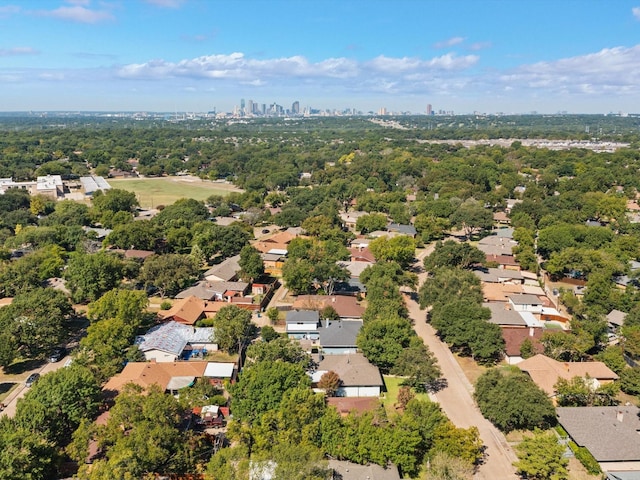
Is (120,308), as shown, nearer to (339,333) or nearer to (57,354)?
(57,354)

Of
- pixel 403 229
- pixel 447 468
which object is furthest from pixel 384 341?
pixel 403 229

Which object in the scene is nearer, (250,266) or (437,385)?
(437,385)

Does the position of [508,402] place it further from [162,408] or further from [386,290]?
[162,408]

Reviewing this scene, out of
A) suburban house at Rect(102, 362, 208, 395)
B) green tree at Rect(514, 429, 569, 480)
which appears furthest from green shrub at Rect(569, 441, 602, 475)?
suburban house at Rect(102, 362, 208, 395)

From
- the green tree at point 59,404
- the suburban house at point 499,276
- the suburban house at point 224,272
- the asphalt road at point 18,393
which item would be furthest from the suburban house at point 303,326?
the suburban house at point 499,276

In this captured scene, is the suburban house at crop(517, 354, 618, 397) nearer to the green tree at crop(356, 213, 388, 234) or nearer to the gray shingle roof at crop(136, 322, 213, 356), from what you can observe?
the gray shingle roof at crop(136, 322, 213, 356)

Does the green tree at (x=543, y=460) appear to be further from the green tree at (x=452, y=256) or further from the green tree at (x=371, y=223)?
the green tree at (x=371, y=223)
